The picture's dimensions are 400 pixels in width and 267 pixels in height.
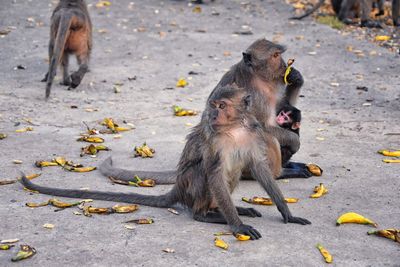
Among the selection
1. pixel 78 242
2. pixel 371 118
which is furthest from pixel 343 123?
pixel 78 242

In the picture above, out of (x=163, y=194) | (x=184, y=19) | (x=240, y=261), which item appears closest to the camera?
(x=240, y=261)

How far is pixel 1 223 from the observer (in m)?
4.82

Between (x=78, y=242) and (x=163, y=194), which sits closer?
(x=78, y=242)

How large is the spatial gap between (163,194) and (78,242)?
111cm

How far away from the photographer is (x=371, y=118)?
7789mm

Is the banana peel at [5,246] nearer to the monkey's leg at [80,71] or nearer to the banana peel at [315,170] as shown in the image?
the banana peel at [315,170]

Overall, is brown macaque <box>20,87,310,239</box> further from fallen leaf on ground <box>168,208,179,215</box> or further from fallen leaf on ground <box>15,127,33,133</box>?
fallen leaf on ground <box>15,127,33,133</box>

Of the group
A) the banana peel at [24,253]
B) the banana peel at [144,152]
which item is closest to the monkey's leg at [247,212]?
the banana peel at [24,253]

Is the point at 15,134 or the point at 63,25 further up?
the point at 63,25

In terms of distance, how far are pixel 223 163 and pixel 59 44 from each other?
14.7 ft

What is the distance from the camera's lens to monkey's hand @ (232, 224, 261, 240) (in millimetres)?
4607

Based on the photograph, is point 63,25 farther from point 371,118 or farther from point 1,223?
point 1,223

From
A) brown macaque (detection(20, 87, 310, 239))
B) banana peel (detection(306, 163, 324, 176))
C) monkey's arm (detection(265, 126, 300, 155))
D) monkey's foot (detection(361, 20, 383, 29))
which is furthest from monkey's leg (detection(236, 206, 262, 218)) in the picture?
monkey's foot (detection(361, 20, 383, 29))

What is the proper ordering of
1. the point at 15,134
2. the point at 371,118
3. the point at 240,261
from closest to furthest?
1. the point at 240,261
2. the point at 15,134
3. the point at 371,118
